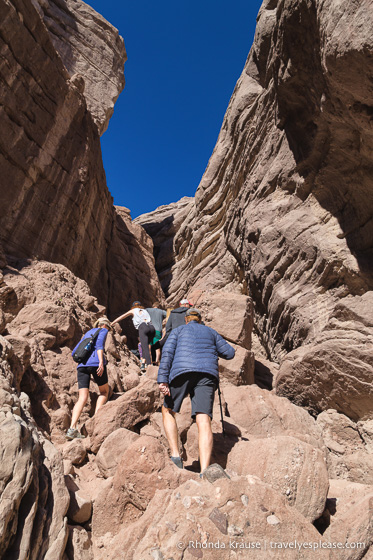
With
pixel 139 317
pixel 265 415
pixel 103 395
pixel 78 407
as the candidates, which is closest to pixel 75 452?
pixel 78 407

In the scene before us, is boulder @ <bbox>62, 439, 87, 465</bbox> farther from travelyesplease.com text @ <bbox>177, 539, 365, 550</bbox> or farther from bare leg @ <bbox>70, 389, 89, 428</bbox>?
travelyesplease.com text @ <bbox>177, 539, 365, 550</bbox>

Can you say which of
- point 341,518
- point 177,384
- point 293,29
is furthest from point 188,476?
point 293,29

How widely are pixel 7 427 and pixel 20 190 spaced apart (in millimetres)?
10026

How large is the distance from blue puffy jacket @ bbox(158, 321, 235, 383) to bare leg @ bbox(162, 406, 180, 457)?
1.25ft

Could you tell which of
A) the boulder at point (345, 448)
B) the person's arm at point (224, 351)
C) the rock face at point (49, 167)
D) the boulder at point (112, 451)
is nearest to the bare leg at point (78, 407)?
the boulder at point (112, 451)

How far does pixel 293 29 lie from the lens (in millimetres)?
9586

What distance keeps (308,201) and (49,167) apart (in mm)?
8391

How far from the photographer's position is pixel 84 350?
6219 mm

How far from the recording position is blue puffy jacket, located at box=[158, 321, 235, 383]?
4617 mm

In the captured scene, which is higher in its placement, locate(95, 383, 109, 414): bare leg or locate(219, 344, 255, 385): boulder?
locate(219, 344, 255, 385): boulder

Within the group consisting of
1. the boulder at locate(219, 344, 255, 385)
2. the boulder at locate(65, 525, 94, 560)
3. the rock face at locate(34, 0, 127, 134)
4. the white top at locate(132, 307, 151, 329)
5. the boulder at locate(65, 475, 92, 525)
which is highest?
the rock face at locate(34, 0, 127, 134)

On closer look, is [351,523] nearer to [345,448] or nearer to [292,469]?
[292,469]

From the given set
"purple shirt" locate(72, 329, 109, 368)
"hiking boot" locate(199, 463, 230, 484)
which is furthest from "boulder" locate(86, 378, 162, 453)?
"hiking boot" locate(199, 463, 230, 484)

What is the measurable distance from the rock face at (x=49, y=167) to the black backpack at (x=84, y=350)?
6.04 m
